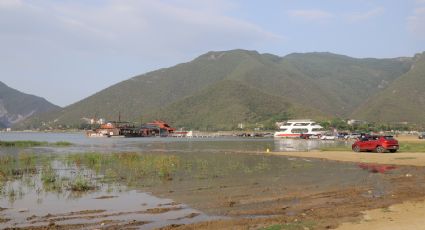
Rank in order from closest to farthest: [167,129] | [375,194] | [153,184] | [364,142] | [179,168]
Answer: [375,194]
[153,184]
[179,168]
[364,142]
[167,129]

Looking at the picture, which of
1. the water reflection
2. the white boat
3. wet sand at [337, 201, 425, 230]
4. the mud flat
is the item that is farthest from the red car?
the white boat

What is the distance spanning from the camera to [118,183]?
75.1 ft

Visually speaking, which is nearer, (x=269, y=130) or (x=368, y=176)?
(x=368, y=176)

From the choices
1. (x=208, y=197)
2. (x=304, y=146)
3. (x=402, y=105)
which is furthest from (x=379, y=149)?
(x=402, y=105)

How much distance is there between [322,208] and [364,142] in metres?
31.1

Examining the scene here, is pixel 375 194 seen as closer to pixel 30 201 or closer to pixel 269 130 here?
pixel 30 201

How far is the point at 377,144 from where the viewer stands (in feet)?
137

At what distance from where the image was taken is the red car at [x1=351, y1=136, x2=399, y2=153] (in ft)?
134

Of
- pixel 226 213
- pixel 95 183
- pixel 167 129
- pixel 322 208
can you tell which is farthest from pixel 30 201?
pixel 167 129

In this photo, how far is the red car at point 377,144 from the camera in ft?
134

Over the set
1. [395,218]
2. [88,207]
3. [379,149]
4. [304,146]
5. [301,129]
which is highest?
[301,129]

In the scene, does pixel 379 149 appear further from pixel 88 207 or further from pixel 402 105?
pixel 402 105

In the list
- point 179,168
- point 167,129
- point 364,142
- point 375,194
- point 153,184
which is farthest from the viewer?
point 167,129

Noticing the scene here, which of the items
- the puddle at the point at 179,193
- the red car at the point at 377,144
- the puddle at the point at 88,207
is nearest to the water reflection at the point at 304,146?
the red car at the point at 377,144
